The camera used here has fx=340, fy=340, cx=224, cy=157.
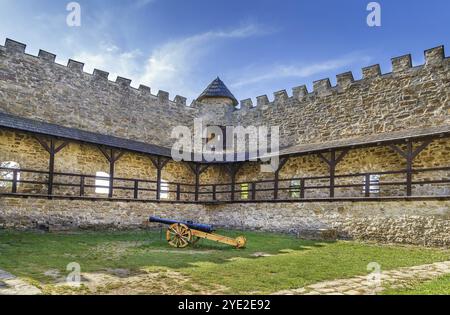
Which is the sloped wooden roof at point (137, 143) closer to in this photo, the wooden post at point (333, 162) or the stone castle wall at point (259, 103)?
the wooden post at point (333, 162)

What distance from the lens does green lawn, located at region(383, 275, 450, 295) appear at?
4.53m

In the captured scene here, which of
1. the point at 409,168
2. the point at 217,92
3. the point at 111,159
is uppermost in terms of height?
the point at 217,92

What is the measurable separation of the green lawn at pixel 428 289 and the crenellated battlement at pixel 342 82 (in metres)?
9.60

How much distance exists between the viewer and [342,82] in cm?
1464

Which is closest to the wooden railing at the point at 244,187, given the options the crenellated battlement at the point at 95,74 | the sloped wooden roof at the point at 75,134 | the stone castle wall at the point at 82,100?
the sloped wooden roof at the point at 75,134

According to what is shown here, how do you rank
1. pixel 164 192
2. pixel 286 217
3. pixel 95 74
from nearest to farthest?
1. pixel 286 217
2. pixel 95 74
3. pixel 164 192

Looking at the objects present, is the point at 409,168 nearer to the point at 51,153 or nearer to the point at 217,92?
the point at 217,92

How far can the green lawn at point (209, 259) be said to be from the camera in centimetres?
532

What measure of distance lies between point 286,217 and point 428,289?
8327mm

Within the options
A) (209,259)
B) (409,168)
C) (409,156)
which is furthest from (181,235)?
(409,156)

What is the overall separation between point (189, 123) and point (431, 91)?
1128cm

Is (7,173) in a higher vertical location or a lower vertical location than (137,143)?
lower

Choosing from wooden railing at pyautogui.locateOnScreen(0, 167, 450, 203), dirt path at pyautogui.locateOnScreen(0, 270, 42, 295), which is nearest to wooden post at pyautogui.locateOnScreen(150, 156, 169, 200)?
wooden railing at pyautogui.locateOnScreen(0, 167, 450, 203)
